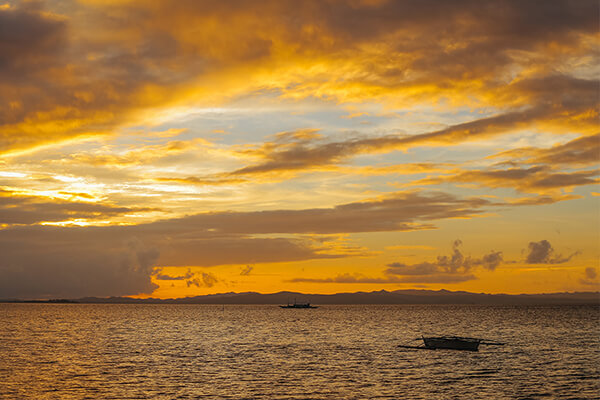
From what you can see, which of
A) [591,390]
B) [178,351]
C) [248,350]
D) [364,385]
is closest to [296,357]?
[248,350]

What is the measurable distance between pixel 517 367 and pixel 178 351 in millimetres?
59188

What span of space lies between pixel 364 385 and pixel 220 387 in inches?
645

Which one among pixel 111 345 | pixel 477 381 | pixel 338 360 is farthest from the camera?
pixel 111 345

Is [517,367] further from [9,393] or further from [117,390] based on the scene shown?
[9,393]

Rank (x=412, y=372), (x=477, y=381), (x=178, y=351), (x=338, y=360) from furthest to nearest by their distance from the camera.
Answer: (x=178, y=351)
(x=338, y=360)
(x=412, y=372)
(x=477, y=381)

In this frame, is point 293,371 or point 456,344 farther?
point 456,344

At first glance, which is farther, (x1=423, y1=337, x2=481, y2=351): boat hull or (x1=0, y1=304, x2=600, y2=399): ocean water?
(x1=423, y1=337, x2=481, y2=351): boat hull

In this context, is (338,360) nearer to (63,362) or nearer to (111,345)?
(63,362)

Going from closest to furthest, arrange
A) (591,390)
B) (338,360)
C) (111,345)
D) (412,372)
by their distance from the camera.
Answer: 1. (591,390)
2. (412,372)
3. (338,360)
4. (111,345)

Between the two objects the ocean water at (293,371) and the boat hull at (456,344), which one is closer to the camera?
the ocean water at (293,371)

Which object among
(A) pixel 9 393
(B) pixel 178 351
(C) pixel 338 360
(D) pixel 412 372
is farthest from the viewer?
(B) pixel 178 351

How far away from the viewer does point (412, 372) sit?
7994 centimetres

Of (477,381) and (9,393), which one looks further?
(477,381)

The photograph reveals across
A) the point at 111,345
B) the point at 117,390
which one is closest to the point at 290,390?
the point at 117,390
